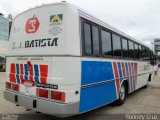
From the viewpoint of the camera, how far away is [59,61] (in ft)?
15.7

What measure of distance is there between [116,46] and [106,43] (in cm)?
94

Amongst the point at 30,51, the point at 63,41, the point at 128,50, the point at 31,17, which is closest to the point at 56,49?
the point at 63,41

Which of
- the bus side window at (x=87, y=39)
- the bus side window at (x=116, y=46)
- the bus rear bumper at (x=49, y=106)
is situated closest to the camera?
the bus rear bumper at (x=49, y=106)

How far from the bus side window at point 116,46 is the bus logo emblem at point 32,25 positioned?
113 inches

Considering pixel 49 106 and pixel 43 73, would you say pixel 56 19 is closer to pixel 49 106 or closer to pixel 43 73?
pixel 43 73

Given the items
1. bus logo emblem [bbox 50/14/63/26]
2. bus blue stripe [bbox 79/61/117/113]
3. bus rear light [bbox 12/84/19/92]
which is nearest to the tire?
bus blue stripe [bbox 79/61/117/113]

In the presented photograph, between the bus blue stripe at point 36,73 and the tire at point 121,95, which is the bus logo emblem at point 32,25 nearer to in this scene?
the bus blue stripe at point 36,73

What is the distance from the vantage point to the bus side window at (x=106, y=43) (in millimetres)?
6332

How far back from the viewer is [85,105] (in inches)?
204

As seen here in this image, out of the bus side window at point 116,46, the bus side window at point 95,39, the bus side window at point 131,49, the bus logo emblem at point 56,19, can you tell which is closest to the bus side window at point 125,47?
the bus side window at point 116,46

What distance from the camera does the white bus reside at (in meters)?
4.76

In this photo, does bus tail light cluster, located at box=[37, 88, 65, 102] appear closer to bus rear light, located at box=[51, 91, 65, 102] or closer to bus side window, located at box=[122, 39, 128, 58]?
bus rear light, located at box=[51, 91, 65, 102]

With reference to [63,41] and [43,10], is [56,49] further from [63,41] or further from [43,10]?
[43,10]

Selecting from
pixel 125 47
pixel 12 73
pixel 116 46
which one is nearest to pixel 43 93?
pixel 12 73
